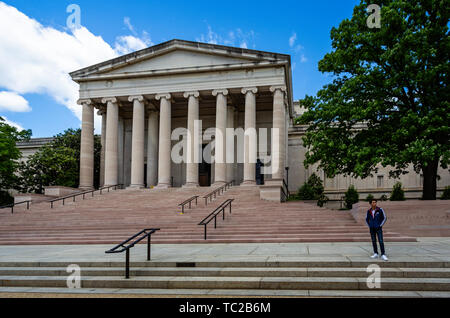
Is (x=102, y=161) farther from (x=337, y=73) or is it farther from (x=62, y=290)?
(x=62, y=290)

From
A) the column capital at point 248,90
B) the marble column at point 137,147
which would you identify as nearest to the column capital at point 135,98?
the marble column at point 137,147

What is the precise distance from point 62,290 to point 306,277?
5.80 m

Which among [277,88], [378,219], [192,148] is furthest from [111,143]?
[378,219]

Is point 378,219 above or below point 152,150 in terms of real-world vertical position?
below

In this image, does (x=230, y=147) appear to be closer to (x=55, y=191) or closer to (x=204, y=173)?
(x=204, y=173)

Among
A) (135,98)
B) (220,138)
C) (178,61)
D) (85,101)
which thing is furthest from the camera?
(85,101)

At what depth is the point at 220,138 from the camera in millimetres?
31984

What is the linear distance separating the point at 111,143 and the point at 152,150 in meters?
4.49

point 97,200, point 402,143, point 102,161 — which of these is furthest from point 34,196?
point 402,143

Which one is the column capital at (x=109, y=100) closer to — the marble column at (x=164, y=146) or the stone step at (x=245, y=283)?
the marble column at (x=164, y=146)

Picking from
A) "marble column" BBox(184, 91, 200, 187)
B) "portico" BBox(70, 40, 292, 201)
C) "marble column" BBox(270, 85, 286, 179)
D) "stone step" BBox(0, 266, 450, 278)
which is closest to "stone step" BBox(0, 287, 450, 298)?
"stone step" BBox(0, 266, 450, 278)

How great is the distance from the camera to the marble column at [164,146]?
33656 mm

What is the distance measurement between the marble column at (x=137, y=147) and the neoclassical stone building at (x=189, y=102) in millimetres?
72

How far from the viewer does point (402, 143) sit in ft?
64.2
